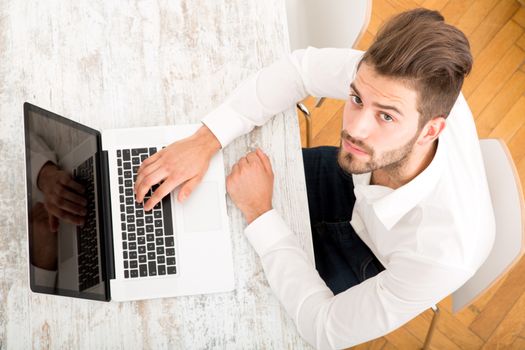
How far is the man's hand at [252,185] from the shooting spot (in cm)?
109

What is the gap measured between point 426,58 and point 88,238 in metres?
0.77

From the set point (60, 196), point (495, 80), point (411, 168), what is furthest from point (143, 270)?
point (495, 80)

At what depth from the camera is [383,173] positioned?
47.7 inches

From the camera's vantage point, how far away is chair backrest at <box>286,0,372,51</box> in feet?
4.03

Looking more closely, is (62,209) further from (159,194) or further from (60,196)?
(159,194)

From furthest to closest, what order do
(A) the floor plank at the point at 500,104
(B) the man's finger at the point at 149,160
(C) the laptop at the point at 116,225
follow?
(A) the floor plank at the point at 500,104, (B) the man's finger at the point at 149,160, (C) the laptop at the point at 116,225

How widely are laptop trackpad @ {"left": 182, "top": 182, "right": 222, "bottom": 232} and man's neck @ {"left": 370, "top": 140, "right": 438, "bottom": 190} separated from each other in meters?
0.41

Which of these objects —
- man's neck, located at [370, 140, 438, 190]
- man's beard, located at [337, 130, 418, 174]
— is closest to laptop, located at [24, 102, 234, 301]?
man's beard, located at [337, 130, 418, 174]

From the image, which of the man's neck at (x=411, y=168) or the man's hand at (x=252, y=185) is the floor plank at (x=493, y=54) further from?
the man's hand at (x=252, y=185)

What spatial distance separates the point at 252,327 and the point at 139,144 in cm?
49

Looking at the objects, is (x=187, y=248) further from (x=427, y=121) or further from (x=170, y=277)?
(x=427, y=121)

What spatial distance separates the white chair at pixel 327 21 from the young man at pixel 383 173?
87 millimetres

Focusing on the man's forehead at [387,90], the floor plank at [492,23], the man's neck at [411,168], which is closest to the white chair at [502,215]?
the man's neck at [411,168]

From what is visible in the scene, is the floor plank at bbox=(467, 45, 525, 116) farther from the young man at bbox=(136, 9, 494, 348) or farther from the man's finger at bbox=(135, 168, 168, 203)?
the man's finger at bbox=(135, 168, 168, 203)
